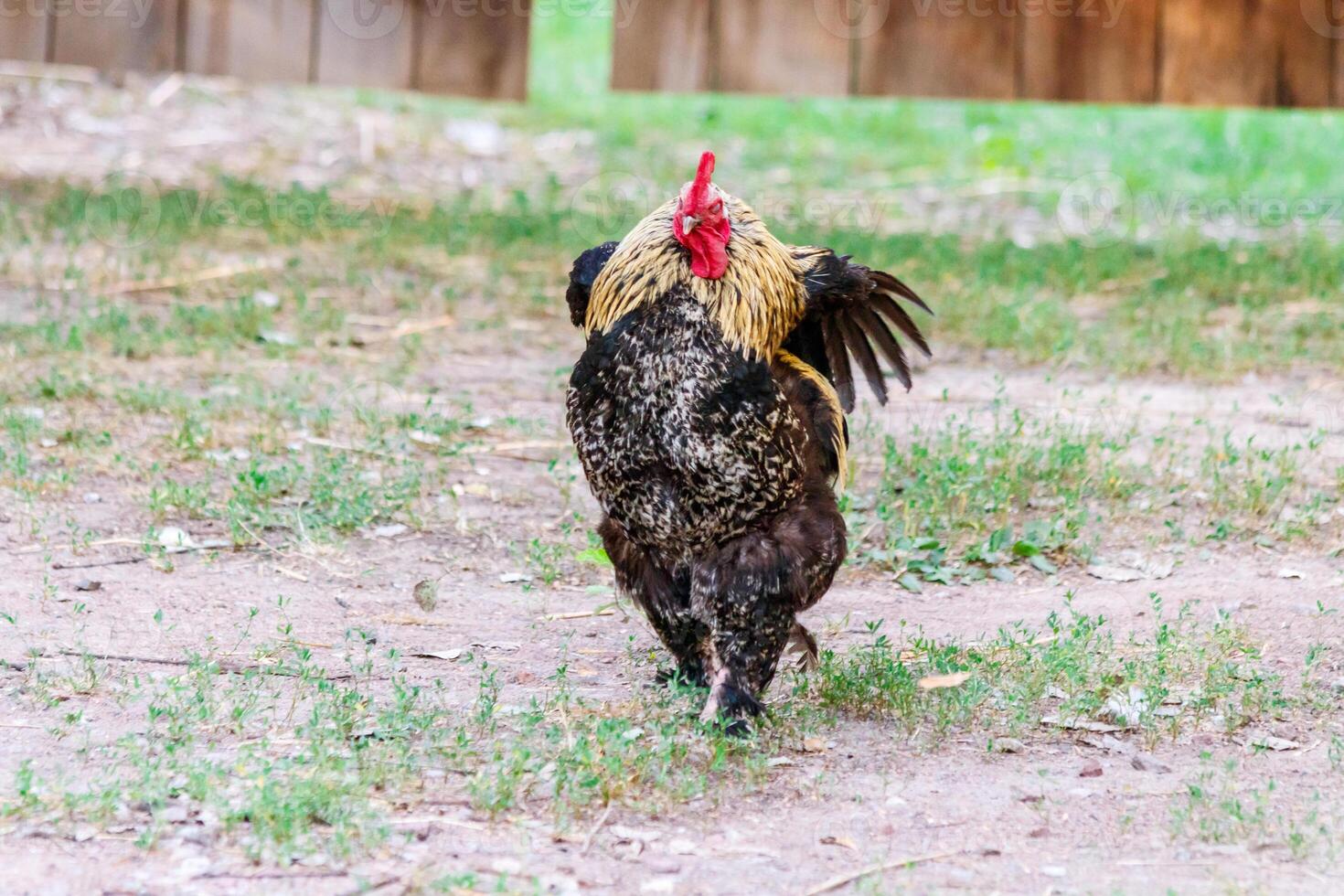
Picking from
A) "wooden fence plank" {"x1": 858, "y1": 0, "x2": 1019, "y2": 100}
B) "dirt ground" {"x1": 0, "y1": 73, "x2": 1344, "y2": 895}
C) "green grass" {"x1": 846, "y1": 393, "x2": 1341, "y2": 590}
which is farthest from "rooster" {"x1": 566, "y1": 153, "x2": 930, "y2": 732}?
"wooden fence plank" {"x1": 858, "y1": 0, "x2": 1019, "y2": 100}

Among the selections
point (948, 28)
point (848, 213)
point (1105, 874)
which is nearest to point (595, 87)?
point (848, 213)

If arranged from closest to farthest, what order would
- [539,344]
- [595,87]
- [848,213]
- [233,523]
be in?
[233,523] < [539,344] < [848,213] < [595,87]

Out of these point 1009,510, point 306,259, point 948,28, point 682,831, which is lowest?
point 682,831

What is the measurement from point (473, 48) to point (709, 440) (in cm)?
594

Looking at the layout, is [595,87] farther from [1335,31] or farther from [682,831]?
[682,831]

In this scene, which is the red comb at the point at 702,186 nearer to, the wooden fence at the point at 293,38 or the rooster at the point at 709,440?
the rooster at the point at 709,440

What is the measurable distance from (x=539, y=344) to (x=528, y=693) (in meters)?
3.55

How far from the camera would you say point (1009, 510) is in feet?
18.5

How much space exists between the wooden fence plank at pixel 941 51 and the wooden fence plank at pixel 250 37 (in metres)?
3.22

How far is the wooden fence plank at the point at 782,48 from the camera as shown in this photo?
8969mm

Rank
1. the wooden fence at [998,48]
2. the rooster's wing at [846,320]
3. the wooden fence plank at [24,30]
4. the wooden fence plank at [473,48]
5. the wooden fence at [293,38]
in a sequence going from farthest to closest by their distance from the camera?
Result: 1. the wooden fence plank at [473,48]
2. the wooden fence at [998,48]
3. the wooden fence at [293,38]
4. the wooden fence plank at [24,30]
5. the rooster's wing at [846,320]

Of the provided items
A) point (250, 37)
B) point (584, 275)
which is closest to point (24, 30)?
point (250, 37)

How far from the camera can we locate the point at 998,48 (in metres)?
9.12

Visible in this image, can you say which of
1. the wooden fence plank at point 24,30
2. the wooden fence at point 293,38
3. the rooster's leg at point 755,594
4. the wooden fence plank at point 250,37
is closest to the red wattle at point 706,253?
the rooster's leg at point 755,594
